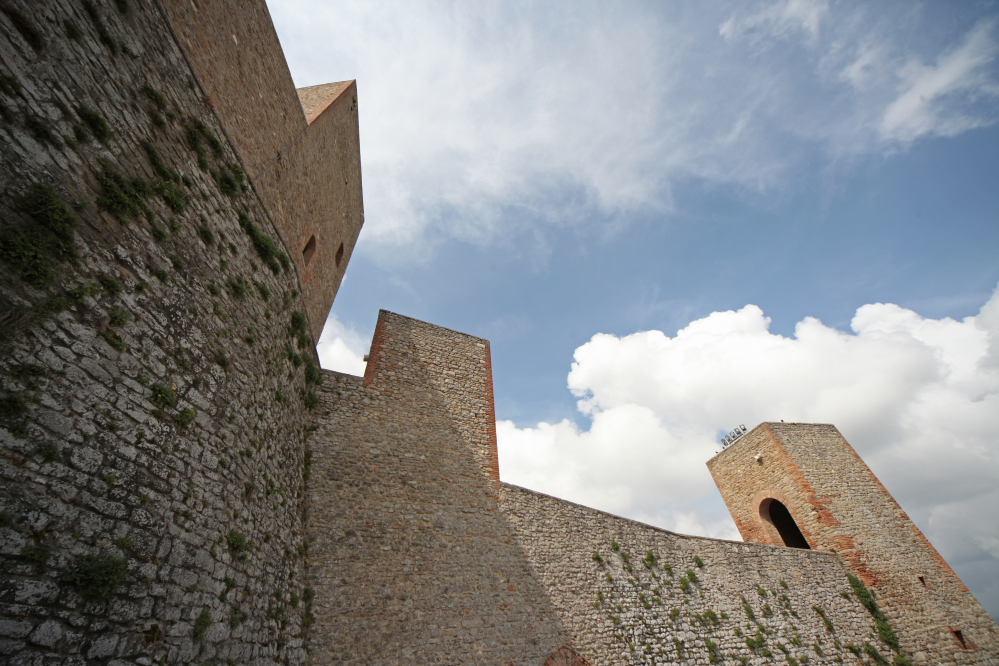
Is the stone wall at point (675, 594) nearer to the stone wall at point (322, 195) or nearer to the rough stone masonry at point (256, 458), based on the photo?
the rough stone masonry at point (256, 458)

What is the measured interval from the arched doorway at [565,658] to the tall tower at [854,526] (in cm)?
1077

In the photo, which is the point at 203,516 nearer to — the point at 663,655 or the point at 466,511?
the point at 466,511

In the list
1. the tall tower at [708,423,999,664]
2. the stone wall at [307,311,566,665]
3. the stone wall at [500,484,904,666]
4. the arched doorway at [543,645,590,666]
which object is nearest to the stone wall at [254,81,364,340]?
the stone wall at [307,311,566,665]

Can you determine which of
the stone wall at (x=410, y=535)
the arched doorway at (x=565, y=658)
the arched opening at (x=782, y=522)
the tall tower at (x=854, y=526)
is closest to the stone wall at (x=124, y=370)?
the stone wall at (x=410, y=535)

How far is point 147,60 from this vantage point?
4.83m

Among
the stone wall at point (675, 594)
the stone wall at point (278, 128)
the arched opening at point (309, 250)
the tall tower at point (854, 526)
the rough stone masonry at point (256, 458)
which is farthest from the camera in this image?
the tall tower at point (854, 526)

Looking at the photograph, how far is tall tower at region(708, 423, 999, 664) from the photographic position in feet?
41.5

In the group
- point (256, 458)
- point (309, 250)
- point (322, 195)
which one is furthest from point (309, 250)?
point (256, 458)

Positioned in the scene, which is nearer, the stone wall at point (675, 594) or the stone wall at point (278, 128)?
the stone wall at point (278, 128)

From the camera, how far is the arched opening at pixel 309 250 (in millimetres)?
10656

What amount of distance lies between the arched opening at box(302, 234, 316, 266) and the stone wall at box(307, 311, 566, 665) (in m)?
2.71

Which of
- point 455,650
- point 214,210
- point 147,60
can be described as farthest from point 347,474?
point 147,60

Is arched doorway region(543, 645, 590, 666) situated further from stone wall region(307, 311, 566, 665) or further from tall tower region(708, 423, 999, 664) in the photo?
tall tower region(708, 423, 999, 664)

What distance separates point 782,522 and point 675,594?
1066cm
